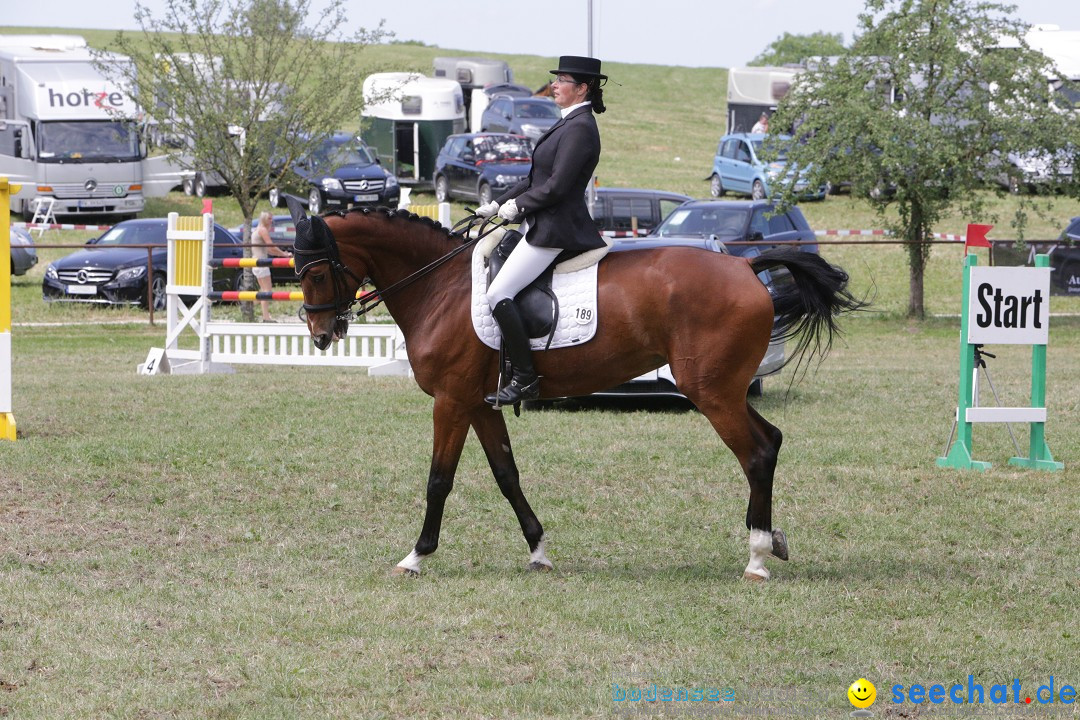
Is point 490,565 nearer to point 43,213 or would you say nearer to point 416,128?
point 43,213

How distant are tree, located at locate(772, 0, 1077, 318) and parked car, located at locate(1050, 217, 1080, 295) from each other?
1.62 m

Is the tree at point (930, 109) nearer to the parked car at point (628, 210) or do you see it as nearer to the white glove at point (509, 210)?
the parked car at point (628, 210)

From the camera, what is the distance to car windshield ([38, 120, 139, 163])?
104 ft

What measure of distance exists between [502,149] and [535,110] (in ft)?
20.4

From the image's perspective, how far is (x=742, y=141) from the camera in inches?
1423

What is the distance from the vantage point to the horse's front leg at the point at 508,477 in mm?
7266

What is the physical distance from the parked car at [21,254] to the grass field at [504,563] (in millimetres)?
12968

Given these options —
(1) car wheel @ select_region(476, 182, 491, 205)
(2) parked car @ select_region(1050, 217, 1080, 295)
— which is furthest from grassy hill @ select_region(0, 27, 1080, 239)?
(1) car wheel @ select_region(476, 182, 491, 205)

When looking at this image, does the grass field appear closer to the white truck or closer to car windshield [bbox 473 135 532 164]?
the white truck

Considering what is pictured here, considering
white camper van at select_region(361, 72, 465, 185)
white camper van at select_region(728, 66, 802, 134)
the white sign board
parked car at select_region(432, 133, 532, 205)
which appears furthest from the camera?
white camper van at select_region(728, 66, 802, 134)

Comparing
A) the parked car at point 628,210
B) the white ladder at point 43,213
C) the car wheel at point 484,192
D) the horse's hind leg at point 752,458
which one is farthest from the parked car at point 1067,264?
the white ladder at point 43,213

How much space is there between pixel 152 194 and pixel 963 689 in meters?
31.2

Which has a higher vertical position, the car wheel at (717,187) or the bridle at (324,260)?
the car wheel at (717,187)

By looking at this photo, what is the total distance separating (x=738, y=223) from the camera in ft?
77.4
